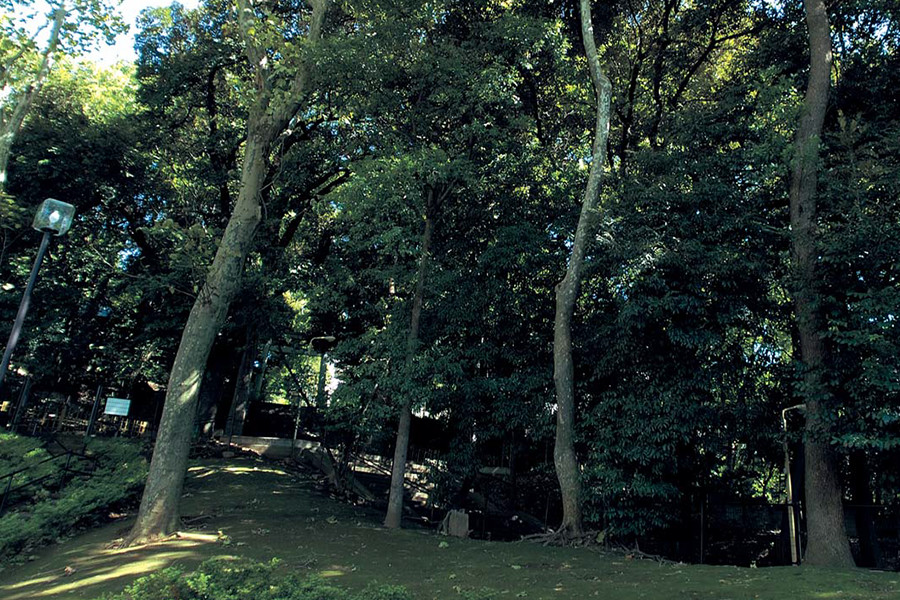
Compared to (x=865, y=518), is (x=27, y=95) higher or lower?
higher

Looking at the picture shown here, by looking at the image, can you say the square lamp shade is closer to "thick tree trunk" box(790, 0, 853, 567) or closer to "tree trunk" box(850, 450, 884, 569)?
"thick tree trunk" box(790, 0, 853, 567)

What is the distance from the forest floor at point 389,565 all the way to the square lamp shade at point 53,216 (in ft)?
16.5

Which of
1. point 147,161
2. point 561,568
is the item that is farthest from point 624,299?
point 147,161

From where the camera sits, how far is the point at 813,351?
9.91 metres

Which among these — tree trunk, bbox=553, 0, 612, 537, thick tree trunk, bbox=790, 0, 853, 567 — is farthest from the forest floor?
thick tree trunk, bbox=790, 0, 853, 567

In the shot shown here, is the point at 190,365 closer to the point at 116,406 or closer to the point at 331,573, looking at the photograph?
the point at 331,573

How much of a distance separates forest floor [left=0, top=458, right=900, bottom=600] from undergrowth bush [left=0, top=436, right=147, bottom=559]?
363 millimetres

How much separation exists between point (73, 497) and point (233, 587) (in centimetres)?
853

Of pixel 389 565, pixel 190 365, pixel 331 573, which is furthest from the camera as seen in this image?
pixel 190 365

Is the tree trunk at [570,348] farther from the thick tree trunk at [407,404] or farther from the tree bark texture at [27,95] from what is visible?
the tree bark texture at [27,95]

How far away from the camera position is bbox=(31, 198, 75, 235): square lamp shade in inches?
332

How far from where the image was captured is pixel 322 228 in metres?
21.0

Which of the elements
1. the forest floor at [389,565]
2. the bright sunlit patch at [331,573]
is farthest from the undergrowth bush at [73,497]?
the bright sunlit patch at [331,573]

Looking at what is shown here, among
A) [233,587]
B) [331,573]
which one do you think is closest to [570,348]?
[331,573]
